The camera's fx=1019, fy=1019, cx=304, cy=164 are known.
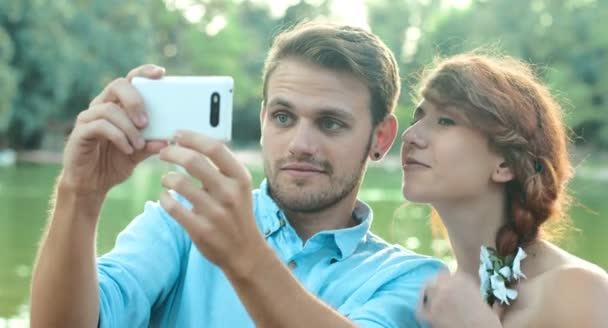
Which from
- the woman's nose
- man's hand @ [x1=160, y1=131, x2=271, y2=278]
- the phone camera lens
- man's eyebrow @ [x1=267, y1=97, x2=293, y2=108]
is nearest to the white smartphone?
the phone camera lens

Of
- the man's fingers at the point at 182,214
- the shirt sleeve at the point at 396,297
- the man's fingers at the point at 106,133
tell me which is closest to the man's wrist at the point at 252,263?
the man's fingers at the point at 182,214

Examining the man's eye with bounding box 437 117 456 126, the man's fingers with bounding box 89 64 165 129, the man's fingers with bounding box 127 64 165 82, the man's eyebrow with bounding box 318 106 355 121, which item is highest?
the man's fingers with bounding box 127 64 165 82

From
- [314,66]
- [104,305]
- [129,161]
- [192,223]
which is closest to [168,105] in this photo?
[129,161]

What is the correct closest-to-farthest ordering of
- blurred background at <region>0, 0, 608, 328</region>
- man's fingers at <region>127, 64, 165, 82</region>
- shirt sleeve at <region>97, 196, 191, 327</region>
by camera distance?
man's fingers at <region>127, 64, 165, 82</region>
shirt sleeve at <region>97, 196, 191, 327</region>
blurred background at <region>0, 0, 608, 328</region>

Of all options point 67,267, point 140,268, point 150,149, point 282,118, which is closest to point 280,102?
point 282,118

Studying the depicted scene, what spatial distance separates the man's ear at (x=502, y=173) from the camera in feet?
10.5

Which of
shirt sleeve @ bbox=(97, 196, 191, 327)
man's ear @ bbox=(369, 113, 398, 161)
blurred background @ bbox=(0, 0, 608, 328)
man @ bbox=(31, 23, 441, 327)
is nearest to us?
man @ bbox=(31, 23, 441, 327)

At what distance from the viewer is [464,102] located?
3.15m

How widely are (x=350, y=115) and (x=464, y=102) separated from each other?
1.94 feet

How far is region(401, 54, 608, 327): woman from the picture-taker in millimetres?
3086

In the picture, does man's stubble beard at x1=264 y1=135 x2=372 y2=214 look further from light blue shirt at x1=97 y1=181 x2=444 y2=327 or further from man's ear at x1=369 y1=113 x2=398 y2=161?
man's ear at x1=369 y1=113 x2=398 y2=161

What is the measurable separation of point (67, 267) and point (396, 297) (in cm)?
82

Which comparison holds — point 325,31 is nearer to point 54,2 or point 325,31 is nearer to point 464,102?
point 464,102

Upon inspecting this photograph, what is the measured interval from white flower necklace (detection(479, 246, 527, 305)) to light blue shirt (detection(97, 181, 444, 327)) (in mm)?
418
